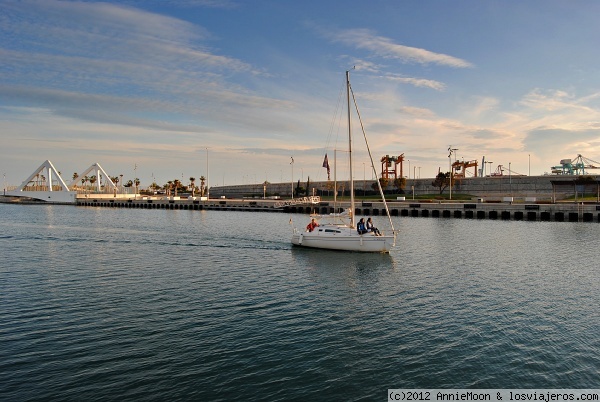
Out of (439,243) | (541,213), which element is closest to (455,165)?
(541,213)

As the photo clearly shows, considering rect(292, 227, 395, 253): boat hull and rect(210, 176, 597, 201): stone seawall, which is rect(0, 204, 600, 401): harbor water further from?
rect(210, 176, 597, 201): stone seawall

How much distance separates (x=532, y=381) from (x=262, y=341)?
1007 centimetres

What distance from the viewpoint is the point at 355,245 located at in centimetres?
4325

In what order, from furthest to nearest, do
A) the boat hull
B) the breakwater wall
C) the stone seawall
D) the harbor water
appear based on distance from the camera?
the stone seawall, the breakwater wall, the boat hull, the harbor water

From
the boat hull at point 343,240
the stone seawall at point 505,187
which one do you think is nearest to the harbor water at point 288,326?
the boat hull at point 343,240

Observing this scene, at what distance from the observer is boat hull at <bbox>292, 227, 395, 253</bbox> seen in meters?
42.4

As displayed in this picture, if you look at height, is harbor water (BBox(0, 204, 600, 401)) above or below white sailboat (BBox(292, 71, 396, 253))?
below

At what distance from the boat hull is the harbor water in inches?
82.4

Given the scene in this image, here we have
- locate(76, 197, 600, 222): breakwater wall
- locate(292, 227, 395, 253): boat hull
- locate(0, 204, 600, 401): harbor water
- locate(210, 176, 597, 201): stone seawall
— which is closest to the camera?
locate(0, 204, 600, 401): harbor water

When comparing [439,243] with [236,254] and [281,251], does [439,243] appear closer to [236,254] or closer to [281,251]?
[281,251]

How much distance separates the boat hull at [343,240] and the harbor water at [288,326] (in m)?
2.09

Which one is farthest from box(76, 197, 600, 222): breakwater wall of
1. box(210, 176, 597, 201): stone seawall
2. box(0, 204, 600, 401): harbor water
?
box(0, 204, 600, 401): harbor water

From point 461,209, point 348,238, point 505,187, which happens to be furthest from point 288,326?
point 505,187

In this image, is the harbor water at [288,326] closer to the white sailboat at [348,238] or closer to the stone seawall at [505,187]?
the white sailboat at [348,238]
